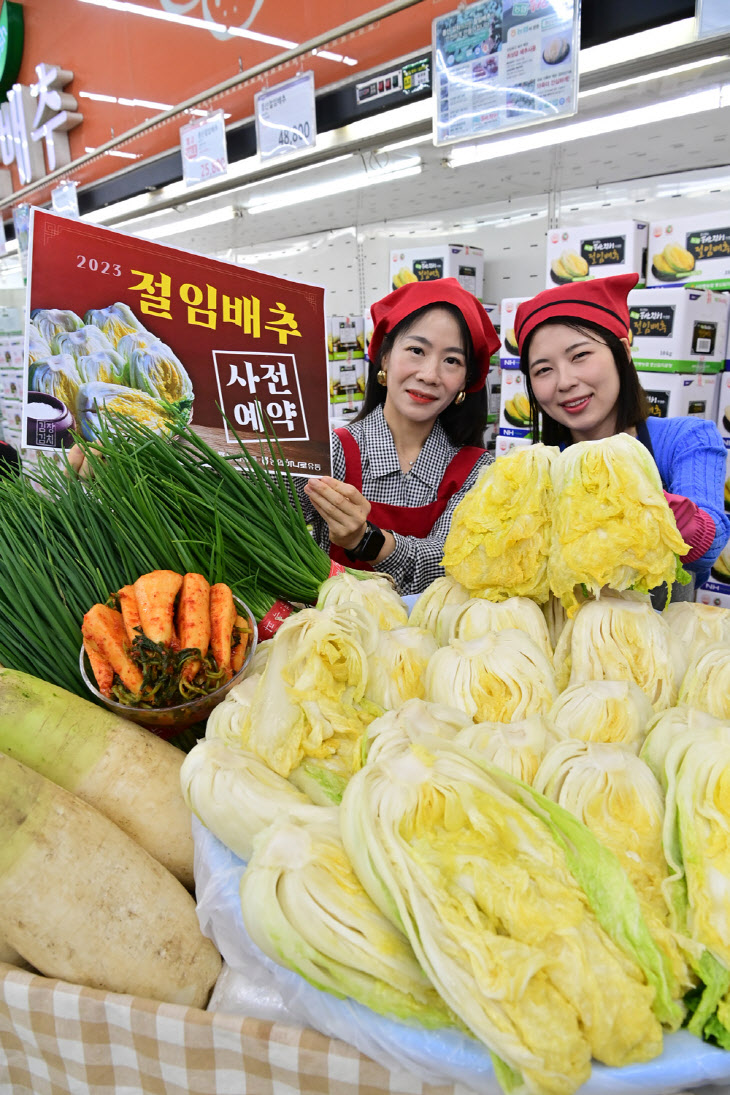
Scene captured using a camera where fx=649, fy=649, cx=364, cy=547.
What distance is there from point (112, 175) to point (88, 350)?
236 inches

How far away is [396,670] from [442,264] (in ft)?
13.6

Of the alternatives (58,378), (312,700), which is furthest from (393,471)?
(312,700)

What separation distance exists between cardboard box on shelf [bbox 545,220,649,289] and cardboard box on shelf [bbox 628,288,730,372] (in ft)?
0.79

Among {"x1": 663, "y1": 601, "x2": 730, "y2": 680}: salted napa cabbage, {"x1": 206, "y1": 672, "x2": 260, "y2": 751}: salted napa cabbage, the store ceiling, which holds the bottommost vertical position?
{"x1": 206, "y1": 672, "x2": 260, "y2": 751}: salted napa cabbage

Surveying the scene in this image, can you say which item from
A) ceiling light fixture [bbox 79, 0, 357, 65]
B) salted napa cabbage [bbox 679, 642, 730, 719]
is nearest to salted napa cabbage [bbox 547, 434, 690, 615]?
salted napa cabbage [bbox 679, 642, 730, 719]

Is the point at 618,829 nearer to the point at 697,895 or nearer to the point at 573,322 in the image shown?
the point at 697,895

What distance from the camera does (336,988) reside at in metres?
0.77

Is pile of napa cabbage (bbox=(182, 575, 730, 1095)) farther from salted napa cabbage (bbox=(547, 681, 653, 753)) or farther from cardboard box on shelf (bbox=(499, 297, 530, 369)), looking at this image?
cardboard box on shelf (bbox=(499, 297, 530, 369))

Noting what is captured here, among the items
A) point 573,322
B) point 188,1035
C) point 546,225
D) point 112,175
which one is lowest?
point 188,1035

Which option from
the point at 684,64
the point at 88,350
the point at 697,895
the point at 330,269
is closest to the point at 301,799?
the point at 697,895

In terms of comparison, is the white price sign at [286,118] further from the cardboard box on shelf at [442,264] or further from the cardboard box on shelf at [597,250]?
the cardboard box on shelf at [597,250]

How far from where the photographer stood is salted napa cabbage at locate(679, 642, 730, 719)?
1072mm

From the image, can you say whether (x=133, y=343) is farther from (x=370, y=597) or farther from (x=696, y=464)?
(x=696, y=464)

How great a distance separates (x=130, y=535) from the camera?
1.48 m
